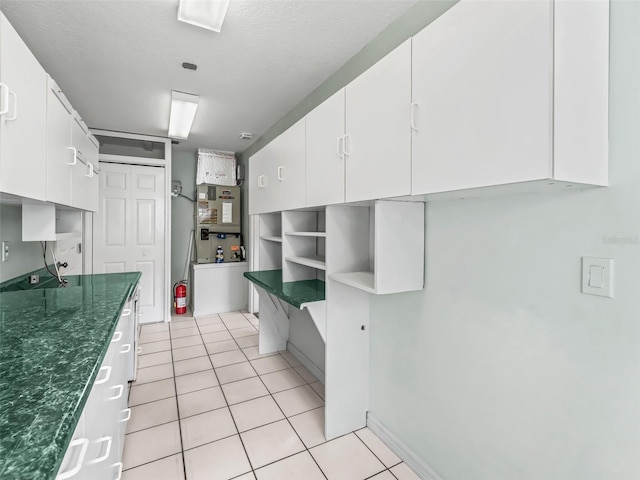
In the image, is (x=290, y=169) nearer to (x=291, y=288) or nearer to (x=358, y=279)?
(x=291, y=288)

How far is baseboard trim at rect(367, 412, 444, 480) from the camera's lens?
1618 mm

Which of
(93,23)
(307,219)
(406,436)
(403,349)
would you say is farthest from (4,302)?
(406,436)

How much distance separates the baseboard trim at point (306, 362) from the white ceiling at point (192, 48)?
Answer: 2.50m

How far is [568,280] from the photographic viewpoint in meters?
1.05

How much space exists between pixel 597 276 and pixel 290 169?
1806 millimetres

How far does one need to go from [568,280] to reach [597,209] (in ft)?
0.81

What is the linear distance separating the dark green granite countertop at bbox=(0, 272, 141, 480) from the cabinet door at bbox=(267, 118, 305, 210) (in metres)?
1.23

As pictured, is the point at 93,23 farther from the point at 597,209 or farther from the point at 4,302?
the point at 597,209

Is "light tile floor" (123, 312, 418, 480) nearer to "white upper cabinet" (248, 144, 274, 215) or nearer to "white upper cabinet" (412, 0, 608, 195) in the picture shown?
"white upper cabinet" (248, 144, 274, 215)

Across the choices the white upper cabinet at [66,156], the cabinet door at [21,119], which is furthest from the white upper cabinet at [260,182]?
the cabinet door at [21,119]

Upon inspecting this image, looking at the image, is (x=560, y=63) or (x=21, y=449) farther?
(x=560, y=63)

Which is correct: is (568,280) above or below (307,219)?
below

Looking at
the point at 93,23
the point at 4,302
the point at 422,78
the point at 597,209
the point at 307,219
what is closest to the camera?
the point at 597,209

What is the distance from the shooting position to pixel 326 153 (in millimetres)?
1819
